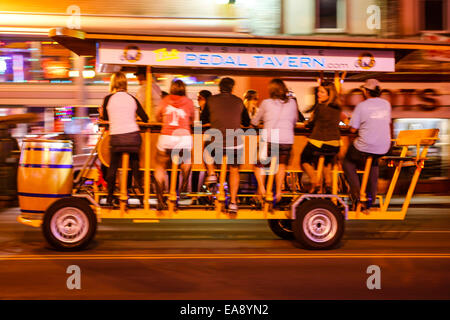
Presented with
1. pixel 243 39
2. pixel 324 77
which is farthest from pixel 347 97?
pixel 243 39

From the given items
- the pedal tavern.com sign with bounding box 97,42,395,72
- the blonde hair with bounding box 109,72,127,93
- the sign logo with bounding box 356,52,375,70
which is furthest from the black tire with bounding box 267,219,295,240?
the blonde hair with bounding box 109,72,127,93

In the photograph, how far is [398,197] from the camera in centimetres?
1579

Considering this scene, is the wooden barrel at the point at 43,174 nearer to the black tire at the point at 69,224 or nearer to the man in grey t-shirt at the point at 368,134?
the black tire at the point at 69,224

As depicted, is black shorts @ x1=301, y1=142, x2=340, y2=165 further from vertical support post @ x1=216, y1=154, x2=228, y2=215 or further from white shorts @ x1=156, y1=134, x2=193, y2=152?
white shorts @ x1=156, y1=134, x2=193, y2=152

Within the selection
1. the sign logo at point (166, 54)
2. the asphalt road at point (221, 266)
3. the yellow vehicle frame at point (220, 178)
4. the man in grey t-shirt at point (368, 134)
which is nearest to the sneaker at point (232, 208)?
the yellow vehicle frame at point (220, 178)

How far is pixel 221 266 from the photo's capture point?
22.6 feet

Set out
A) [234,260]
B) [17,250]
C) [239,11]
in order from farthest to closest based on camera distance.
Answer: [239,11]
[17,250]
[234,260]

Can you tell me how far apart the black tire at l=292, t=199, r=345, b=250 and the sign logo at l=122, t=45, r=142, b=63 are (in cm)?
301

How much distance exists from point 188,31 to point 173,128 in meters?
7.89

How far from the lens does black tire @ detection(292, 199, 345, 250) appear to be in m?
7.78

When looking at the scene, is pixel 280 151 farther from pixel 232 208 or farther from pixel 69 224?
pixel 69 224

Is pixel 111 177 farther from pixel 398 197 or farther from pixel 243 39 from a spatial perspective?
pixel 398 197
